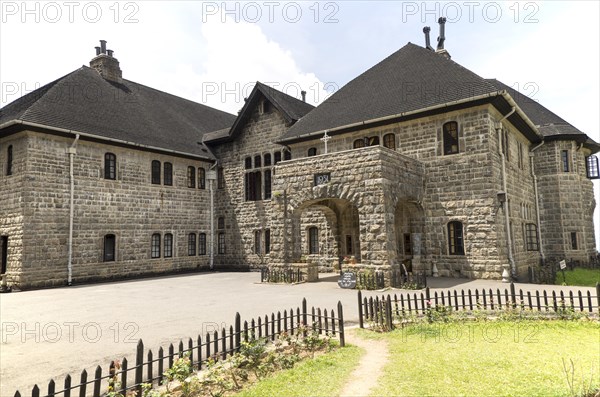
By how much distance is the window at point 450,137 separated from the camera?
57.6ft

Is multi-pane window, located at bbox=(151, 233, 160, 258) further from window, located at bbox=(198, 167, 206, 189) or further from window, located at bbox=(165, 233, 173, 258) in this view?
window, located at bbox=(198, 167, 206, 189)

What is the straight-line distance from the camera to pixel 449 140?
17.7 m

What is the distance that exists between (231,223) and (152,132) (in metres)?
7.67

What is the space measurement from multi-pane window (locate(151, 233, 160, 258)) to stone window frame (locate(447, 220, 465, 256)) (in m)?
16.4

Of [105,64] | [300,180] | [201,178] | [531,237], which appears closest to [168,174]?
[201,178]

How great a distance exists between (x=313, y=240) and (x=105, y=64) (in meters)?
18.0

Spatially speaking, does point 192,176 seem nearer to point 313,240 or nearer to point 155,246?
point 155,246

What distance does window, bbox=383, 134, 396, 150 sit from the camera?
1919 centimetres

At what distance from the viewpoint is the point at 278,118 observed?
24422mm

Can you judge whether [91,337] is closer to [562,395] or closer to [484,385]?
[484,385]

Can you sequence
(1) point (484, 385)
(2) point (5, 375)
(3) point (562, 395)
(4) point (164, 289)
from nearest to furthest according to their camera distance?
(3) point (562, 395)
(1) point (484, 385)
(2) point (5, 375)
(4) point (164, 289)

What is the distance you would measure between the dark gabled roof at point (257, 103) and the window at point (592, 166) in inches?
Result: 768

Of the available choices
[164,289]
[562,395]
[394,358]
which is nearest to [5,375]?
[394,358]

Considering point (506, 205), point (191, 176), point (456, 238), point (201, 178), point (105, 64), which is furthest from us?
point (201, 178)
